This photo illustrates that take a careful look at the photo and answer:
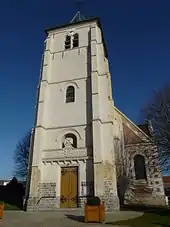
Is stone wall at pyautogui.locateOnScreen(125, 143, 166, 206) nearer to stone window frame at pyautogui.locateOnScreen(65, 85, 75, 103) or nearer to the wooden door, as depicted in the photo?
the wooden door

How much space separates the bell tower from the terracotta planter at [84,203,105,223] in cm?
566

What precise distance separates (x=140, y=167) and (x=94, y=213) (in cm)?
1656

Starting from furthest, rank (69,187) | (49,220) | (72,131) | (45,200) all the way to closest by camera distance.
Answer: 1. (72,131)
2. (69,187)
3. (45,200)
4. (49,220)

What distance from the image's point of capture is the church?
53.7 ft

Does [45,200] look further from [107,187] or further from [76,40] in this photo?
[76,40]

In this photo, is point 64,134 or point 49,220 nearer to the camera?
point 49,220

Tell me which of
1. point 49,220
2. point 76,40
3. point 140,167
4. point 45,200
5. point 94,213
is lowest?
point 49,220

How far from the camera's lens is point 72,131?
1880 centimetres

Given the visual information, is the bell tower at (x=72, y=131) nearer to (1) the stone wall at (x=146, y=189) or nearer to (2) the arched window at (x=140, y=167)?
(1) the stone wall at (x=146, y=189)

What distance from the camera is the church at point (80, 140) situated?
16359 mm

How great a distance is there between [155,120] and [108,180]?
6.18 metres

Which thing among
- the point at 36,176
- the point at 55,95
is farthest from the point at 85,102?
the point at 36,176

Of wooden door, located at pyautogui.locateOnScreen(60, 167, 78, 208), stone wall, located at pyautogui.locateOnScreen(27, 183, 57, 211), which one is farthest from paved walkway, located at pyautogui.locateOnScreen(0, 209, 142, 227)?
wooden door, located at pyautogui.locateOnScreen(60, 167, 78, 208)

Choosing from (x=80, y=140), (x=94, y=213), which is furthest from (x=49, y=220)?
(x=80, y=140)
